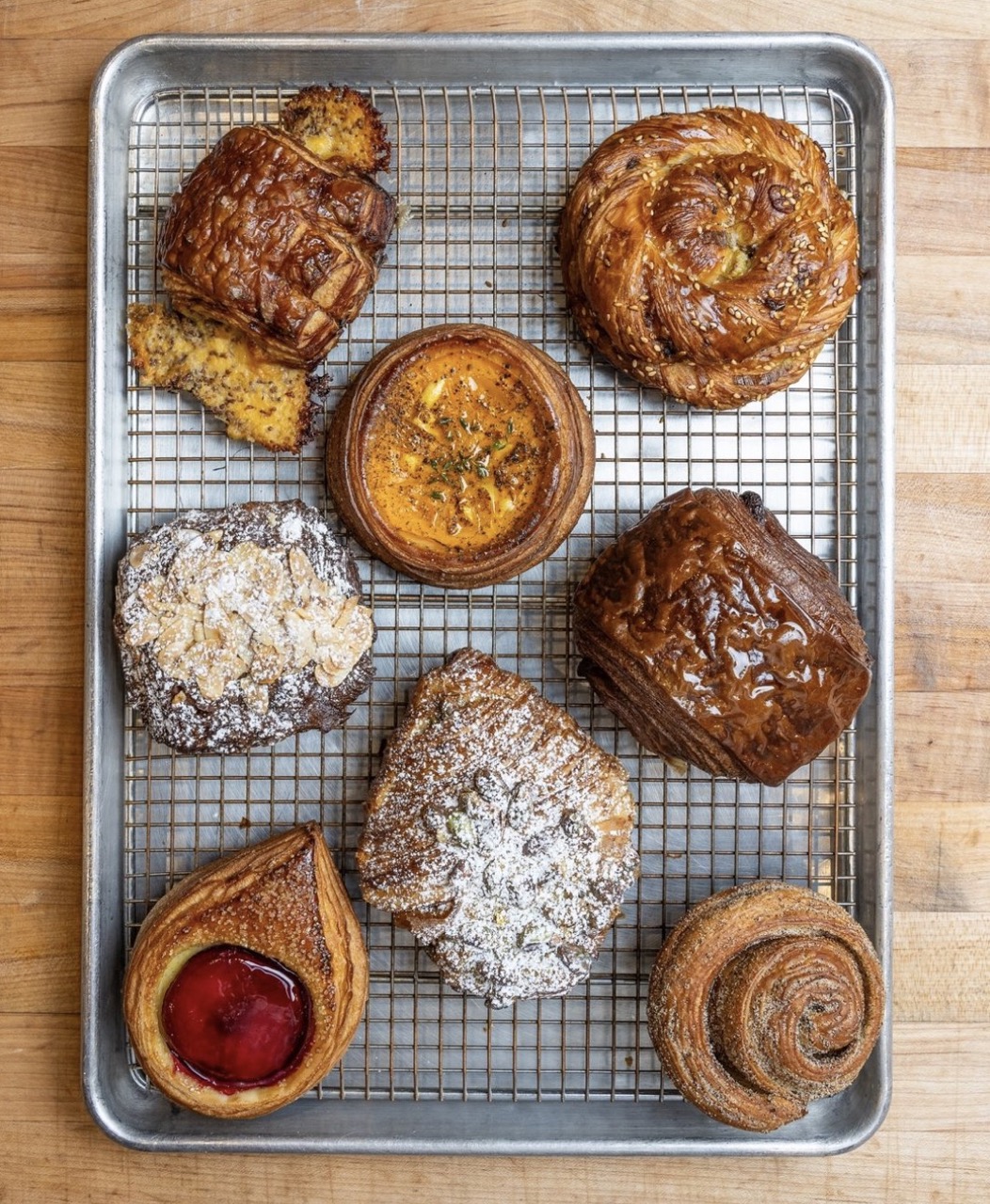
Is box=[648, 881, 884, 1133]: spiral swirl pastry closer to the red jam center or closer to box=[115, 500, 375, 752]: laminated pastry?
the red jam center

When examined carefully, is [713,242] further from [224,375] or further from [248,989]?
[248,989]

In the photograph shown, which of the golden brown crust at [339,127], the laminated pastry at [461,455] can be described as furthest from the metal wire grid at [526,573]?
the laminated pastry at [461,455]

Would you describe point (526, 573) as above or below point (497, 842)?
above

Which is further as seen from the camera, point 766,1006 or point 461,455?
point 461,455

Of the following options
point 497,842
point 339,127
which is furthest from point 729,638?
point 339,127

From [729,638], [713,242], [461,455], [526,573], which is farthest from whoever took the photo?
[526,573]

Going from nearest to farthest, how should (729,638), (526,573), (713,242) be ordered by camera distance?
1. (729,638)
2. (713,242)
3. (526,573)

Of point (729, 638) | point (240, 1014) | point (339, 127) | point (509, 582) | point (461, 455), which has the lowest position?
point (240, 1014)

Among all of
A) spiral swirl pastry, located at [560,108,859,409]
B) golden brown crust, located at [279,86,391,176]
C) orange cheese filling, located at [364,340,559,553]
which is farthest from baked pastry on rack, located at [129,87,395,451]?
spiral swirl pastry, located at [560,108,859,409]
